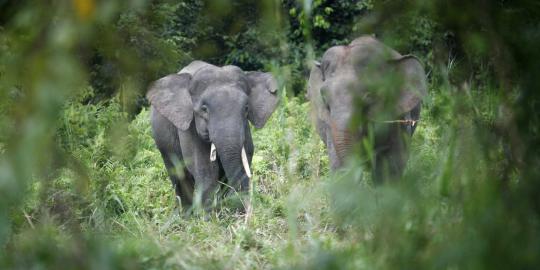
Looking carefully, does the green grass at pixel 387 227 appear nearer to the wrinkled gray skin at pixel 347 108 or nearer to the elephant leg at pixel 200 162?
the wrinkled gray skin at pixel 347 108

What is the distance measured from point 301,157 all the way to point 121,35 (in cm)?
627

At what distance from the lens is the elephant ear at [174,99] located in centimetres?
866

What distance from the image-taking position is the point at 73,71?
2.61m

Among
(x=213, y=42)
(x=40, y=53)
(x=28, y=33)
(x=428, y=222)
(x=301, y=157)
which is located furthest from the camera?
(x=301, y=157)

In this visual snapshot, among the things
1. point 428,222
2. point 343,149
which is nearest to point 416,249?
point 428,222

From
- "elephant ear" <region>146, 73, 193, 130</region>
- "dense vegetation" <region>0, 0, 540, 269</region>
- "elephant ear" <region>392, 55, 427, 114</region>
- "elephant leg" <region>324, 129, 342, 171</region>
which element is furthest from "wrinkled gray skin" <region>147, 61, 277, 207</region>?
"dense vegetation" <region>0, 0, 540, 269</region>

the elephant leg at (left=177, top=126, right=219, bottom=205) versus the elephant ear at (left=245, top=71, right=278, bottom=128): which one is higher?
the elephant ear at (left=245, top=71, right=278, bottom=128)

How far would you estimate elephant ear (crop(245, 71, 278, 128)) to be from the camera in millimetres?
8586

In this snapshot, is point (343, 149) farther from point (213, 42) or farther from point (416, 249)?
point (416, 249)

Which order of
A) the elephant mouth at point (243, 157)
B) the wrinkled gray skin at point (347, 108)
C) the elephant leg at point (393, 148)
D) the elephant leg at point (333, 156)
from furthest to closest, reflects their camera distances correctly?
the elephant mouth at point (243, 157), the elephant leg at point (333, 156), the elephant leg at point (393, 148), the wrinkled gray skin at point (347, 108)

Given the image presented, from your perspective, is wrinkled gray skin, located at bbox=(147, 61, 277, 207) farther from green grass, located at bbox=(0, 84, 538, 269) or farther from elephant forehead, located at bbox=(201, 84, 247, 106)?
green grass, located at bbox=(0, 84, 538, 269)

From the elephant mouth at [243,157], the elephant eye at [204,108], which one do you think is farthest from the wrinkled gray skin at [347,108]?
the elephant eye at [204,108]

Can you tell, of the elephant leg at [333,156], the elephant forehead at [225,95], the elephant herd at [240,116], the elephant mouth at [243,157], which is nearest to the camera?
the elephant herd at [240,116]

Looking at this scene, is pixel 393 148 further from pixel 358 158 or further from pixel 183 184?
pixel 358 158
